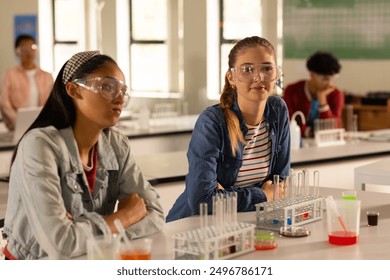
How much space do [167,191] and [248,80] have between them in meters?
1.53

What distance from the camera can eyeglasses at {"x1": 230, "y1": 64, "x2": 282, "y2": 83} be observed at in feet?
9.13

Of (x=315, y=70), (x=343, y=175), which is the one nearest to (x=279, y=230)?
(x=343, y=175)

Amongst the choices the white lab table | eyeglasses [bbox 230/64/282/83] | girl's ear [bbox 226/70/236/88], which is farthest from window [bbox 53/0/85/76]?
eyeglasses [bbox 230/64/282/83]

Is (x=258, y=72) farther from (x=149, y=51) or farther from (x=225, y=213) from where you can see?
(x=149, y=51)

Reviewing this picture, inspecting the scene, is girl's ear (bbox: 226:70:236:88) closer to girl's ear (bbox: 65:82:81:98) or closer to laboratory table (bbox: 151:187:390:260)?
laboratory table (bbox: 151:187:390:260)

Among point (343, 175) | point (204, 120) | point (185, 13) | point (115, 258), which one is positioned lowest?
point (343, 175)

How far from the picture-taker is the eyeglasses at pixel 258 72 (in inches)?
110

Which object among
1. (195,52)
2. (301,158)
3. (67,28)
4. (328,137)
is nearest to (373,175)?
(301,158)

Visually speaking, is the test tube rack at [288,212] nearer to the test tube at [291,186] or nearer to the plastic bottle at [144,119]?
the test tube at [291,186]

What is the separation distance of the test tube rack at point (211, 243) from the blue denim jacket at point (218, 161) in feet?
1.82

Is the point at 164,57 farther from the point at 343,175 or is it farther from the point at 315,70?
the point at 343,175

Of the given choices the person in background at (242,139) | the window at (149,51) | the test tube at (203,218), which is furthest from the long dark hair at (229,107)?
the window at (149,51)

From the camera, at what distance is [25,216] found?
2314 millimetres

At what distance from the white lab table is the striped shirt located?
1035mm
